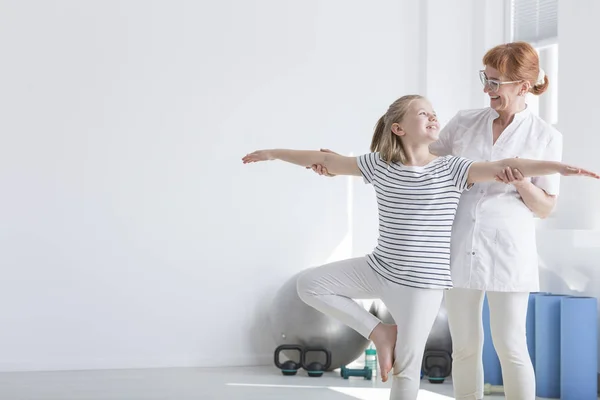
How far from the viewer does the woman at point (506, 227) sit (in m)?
3.12

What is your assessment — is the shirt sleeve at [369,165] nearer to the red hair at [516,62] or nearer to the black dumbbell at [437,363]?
the red hair at [516,62]

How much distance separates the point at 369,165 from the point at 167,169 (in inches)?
97.5

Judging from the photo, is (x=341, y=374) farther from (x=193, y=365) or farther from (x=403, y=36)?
(x=403, y=36)

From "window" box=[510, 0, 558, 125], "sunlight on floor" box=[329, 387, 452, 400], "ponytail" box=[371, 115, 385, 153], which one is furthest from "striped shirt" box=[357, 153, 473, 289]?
"window" box=[510, 0, 558, 125]

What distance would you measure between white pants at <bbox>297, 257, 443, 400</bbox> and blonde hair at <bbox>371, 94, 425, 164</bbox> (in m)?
0.40

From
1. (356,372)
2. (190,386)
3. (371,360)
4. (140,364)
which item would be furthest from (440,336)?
(140,364)

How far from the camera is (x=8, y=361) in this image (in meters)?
5.05

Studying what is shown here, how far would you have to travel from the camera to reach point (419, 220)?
10.0ft

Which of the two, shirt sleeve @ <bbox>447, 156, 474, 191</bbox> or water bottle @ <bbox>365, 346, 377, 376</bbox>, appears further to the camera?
water bottle @ <bbox>365, 346, 377, 376</bbox>

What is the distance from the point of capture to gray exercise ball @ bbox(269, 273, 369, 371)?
5.17m

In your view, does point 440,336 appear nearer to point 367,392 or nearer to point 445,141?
point 367,392

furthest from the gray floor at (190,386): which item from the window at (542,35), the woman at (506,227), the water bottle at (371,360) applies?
the window at (542,35)

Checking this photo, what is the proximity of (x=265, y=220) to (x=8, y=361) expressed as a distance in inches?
70.6

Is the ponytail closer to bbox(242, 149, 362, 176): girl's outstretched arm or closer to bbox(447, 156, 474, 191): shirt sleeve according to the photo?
bbox(242, 149, 362, 176): girl's outstretched arm
